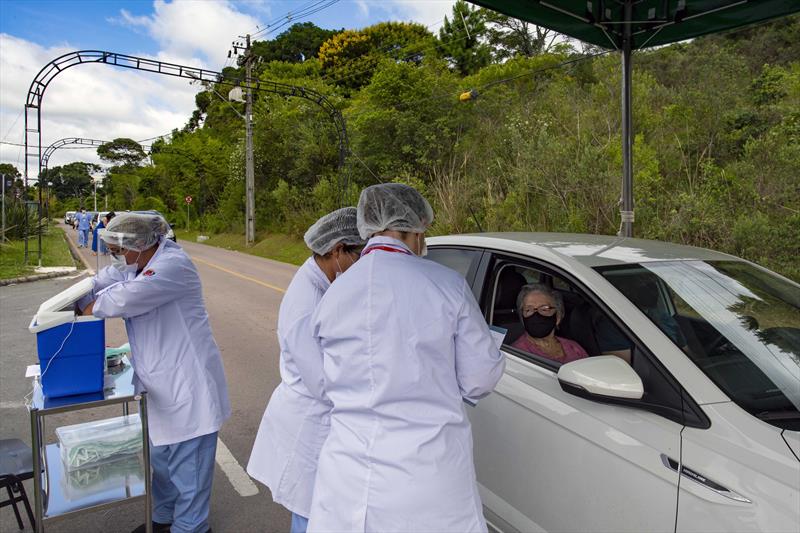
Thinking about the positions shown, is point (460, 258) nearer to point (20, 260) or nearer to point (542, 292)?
point (542, 292)

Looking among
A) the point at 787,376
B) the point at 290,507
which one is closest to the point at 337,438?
the point at 290,507

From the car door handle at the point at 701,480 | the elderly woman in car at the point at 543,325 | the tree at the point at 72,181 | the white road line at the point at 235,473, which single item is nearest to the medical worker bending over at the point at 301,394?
the elderly woman in car at the point at 543,325

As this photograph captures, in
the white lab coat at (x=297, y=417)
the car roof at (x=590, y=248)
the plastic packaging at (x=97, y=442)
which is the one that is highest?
the car roof at (x=590, y=248)

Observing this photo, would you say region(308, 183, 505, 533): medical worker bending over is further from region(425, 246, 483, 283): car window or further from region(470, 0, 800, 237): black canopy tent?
region(470, 0, 800, 237): black canopy tent

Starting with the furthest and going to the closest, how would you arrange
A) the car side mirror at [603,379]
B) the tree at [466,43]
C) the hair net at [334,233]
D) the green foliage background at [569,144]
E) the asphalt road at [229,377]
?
the tree at [466,43], the green foliage background at [569,144], the asphalt road at [229,377], the hair net at [334,233], the car side mirror at [603,379]

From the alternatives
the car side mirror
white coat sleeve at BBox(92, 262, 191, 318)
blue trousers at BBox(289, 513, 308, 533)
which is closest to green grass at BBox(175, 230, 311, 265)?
white coat sleeve at BBox(92, 262, 191, 318)

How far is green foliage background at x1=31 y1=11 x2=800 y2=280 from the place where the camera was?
9498 mm

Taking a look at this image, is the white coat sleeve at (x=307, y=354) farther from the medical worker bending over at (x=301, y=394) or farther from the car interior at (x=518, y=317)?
the car interior at (x=518, y=317)

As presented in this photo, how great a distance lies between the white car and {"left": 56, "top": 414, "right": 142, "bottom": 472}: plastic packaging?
208 cm

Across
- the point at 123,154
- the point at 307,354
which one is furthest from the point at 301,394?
the point at 123,154

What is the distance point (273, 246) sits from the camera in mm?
26094

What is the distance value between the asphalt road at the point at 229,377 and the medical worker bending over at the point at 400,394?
1956 mm

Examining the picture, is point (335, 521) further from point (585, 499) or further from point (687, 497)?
point (687, 497)

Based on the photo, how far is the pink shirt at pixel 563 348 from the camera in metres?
3.01
